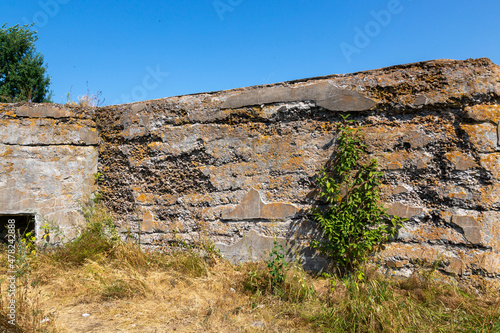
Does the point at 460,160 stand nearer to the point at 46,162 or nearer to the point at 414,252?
the point at 414,252

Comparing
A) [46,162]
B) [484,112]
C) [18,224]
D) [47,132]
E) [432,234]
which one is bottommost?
[18,224]

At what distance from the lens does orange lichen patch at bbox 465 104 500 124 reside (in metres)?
3.06

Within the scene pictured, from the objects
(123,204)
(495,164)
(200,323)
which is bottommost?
(200,323)

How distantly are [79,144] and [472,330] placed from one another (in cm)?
439

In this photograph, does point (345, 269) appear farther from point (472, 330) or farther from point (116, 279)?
point (116, 279)

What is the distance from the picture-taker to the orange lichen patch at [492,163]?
3.00m

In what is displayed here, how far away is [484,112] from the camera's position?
3.08m

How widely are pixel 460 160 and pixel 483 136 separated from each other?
0.92 feet

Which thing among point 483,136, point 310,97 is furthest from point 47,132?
point 483,136

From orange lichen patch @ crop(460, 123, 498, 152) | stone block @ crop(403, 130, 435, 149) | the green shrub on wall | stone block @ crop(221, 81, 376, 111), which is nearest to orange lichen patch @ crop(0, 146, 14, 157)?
stone block @ crop(221, 81, 376, 111)

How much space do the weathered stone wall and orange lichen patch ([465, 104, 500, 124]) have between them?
13.8 feet

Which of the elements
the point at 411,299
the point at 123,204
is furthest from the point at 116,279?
the point at 411,299

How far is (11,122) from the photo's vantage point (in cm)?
420

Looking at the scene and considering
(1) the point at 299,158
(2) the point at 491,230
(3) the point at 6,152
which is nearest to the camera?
(2) the point at 491,230
